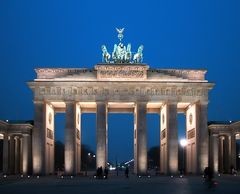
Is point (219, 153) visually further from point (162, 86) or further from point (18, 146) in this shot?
point (18, 146)

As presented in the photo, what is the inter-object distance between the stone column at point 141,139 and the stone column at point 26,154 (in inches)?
725

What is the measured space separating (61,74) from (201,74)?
23705 mm

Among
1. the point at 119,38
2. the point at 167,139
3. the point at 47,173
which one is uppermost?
the point at 119,38

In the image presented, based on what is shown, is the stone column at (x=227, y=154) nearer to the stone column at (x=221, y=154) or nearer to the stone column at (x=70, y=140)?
the stone column at (x=221, y=154)

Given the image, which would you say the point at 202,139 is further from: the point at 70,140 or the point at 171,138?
the point at 70,140

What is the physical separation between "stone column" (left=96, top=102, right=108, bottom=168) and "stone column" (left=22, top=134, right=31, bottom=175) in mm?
12051

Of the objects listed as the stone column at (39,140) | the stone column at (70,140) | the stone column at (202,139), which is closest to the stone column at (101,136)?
the stone column at (70,140)

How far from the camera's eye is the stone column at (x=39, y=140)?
83625 mm

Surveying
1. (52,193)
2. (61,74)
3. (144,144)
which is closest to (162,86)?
(144,144)

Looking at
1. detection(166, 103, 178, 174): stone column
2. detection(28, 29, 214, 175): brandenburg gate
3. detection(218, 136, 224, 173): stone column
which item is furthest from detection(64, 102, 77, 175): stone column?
detection(218, 136, 224, 173): stone column

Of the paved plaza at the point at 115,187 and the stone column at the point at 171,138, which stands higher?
the stone column at the point at 171,138

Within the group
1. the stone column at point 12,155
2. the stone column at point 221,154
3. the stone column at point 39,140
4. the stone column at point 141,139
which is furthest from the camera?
the stone column at point 221,154

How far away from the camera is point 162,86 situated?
8538 cm

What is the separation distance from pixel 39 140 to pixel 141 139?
54.6 ft
